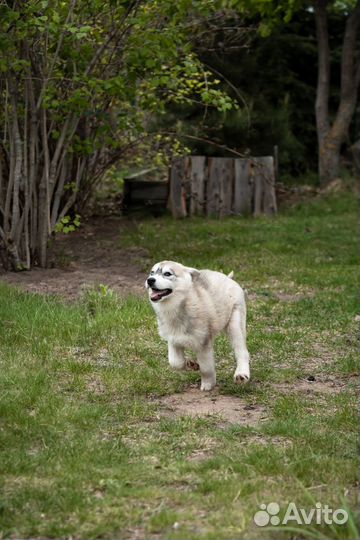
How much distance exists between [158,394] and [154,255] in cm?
590

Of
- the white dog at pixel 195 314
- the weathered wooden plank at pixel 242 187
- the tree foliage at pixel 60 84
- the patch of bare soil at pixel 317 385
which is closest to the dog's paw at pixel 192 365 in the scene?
the white dog at pixel 195 314

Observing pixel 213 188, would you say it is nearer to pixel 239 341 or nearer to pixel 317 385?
pixel 317 385

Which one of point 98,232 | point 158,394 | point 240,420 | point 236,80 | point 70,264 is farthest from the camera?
point 236,80

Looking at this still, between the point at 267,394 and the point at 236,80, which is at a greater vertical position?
the point at 236,80

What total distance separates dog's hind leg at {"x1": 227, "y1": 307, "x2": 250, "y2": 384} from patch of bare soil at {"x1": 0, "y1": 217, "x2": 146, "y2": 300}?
3.30 meters

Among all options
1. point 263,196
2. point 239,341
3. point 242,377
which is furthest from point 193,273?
point 263,196

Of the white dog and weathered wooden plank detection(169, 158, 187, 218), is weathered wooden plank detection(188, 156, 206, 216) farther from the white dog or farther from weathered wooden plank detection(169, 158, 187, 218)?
the white dog

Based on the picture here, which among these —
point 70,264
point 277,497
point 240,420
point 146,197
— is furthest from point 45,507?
point 146,197

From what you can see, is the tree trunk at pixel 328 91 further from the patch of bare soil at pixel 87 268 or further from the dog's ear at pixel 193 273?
the dog's ear at pixel 193 273

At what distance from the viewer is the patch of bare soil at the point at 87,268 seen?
1036 centimetres

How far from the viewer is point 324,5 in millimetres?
17797

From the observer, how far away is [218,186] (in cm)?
1595

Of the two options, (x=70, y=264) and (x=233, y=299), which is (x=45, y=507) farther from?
(x=70, y=264)

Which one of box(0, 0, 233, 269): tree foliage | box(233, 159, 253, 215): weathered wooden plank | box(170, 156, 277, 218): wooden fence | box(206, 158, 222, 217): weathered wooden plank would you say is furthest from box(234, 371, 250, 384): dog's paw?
box(233, 159, 253, 215): weathered wooden plank
